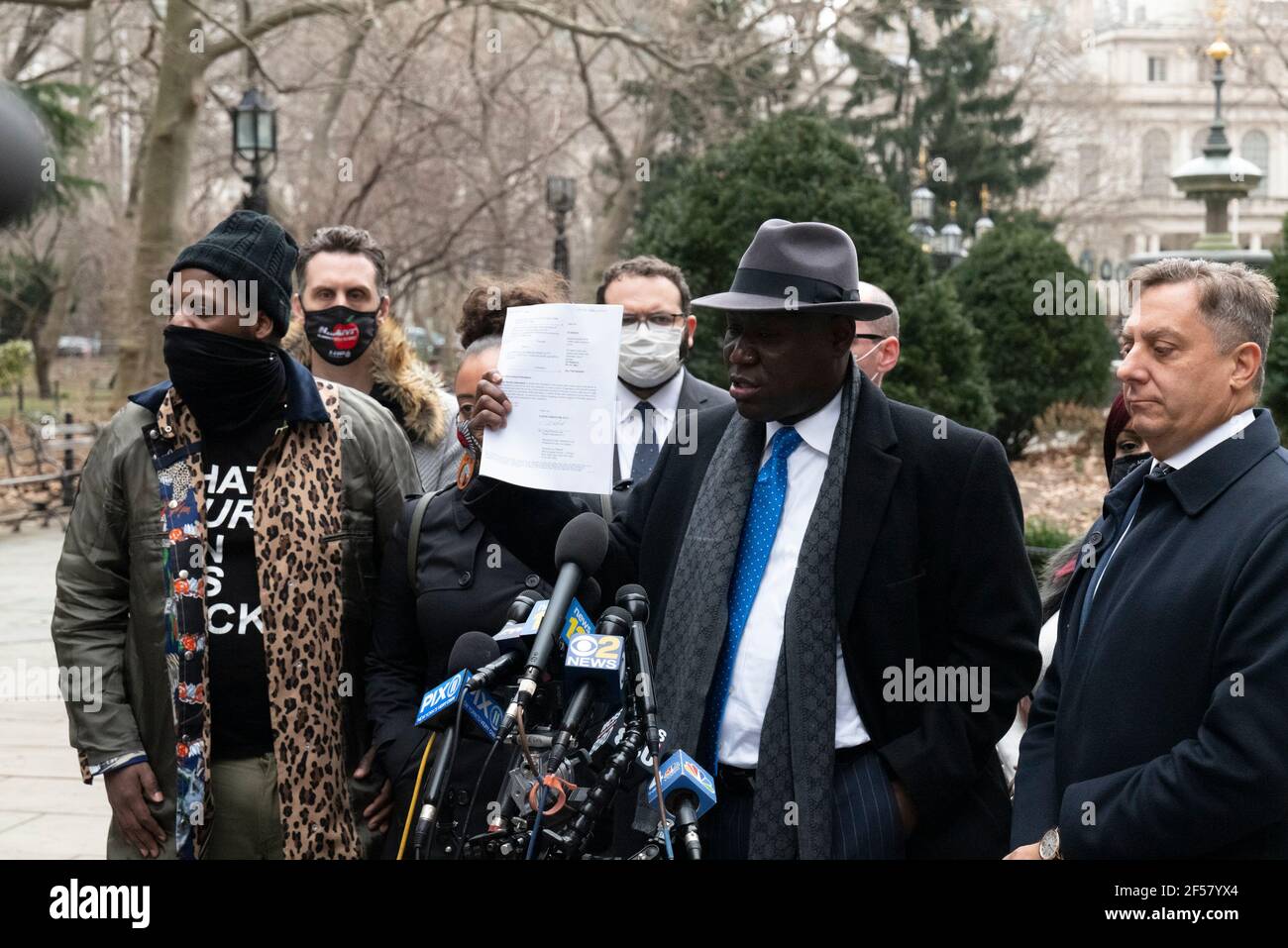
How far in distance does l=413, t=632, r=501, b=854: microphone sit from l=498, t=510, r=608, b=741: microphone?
0.16 metres

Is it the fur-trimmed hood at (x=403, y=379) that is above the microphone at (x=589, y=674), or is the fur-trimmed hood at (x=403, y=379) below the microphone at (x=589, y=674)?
above

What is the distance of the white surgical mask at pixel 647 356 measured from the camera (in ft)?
18.9

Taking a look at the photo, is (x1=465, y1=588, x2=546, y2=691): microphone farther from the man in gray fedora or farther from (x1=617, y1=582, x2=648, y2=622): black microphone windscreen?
the man in gray fedora

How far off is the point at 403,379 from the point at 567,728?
2952mm

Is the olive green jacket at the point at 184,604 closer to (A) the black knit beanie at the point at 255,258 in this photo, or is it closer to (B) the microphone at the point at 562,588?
(A) the black knit beanie at the point at 255,258

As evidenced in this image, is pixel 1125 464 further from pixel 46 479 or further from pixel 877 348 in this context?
pixel 46 479

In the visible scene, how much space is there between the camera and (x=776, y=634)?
11.0 feet

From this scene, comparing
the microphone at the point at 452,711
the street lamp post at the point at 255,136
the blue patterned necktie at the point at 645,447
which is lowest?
the microphone at the point at 452,711

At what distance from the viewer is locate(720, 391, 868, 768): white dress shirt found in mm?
3336

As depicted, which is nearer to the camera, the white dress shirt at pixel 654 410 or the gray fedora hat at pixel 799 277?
the gray fedora hat at pixel 799 277

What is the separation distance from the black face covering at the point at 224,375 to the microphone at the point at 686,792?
5.46ft

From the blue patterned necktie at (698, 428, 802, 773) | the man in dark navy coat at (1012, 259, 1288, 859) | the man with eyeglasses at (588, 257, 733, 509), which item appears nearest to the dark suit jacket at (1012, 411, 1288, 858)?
the man in dark navy coat at (1012, 259, 1288, 859)

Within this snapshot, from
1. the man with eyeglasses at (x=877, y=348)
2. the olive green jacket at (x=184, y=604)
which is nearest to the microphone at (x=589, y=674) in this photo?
the olive green jacket at (x=184, y=604)

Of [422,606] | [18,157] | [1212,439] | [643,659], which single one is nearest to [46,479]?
[422,606]
